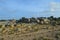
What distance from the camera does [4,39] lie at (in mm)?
29188

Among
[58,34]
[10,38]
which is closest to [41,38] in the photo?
[58,34]

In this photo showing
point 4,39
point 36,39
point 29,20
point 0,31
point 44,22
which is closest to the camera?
point 36,39

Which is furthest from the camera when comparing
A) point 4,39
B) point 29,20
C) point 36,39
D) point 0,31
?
point 29,20

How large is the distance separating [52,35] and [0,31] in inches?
431

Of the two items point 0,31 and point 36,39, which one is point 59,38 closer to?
point 36,39

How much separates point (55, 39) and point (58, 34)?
59.2 inches

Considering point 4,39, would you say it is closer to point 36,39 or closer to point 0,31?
point 36,39

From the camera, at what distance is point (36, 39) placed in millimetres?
27406

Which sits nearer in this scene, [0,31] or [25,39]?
[25,39]

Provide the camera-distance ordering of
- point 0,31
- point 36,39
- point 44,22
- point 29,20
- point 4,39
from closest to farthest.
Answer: point 36,39 → point 4,39 → point 0,31 → point 44,22 → point 29,20

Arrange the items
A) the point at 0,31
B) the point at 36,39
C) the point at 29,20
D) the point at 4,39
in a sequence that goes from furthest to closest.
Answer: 1. the point at 29,20
2. the point at 0,31
3. the point at 4,39
4. the point at 36,39

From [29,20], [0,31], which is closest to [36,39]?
[0,31]

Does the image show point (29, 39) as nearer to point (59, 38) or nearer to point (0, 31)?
point (59, 38)

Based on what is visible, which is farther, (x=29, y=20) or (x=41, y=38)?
(x=29, y=20)
